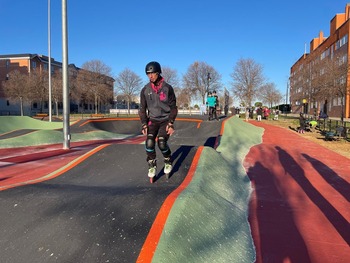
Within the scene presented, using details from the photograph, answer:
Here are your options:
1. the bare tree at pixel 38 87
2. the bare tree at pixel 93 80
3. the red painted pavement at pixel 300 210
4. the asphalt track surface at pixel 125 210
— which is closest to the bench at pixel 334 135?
the red painted pavement at pixel 300 210

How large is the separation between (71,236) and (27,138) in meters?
11.1

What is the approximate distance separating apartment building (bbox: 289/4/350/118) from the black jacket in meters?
23.3

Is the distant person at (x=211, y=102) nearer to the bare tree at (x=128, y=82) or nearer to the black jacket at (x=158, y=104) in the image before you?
the black jacket at (x=158, y=104)

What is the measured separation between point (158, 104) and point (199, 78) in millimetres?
62680

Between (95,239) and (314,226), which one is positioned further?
(314,226)

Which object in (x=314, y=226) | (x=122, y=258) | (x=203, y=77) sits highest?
(x=203, y=77)

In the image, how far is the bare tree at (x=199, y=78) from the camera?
65.5m

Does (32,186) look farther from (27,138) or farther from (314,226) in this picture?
(27,138)

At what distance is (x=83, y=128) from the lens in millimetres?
17438

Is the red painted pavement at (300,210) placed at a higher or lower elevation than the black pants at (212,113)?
lower

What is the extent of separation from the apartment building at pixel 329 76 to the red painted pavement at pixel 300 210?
60.3 feet

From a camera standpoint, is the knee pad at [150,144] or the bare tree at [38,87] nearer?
the knee pad at [150,144]

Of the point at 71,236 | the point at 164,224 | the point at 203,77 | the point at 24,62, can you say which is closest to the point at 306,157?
the point at 164,224

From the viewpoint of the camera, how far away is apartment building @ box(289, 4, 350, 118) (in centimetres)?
2488
